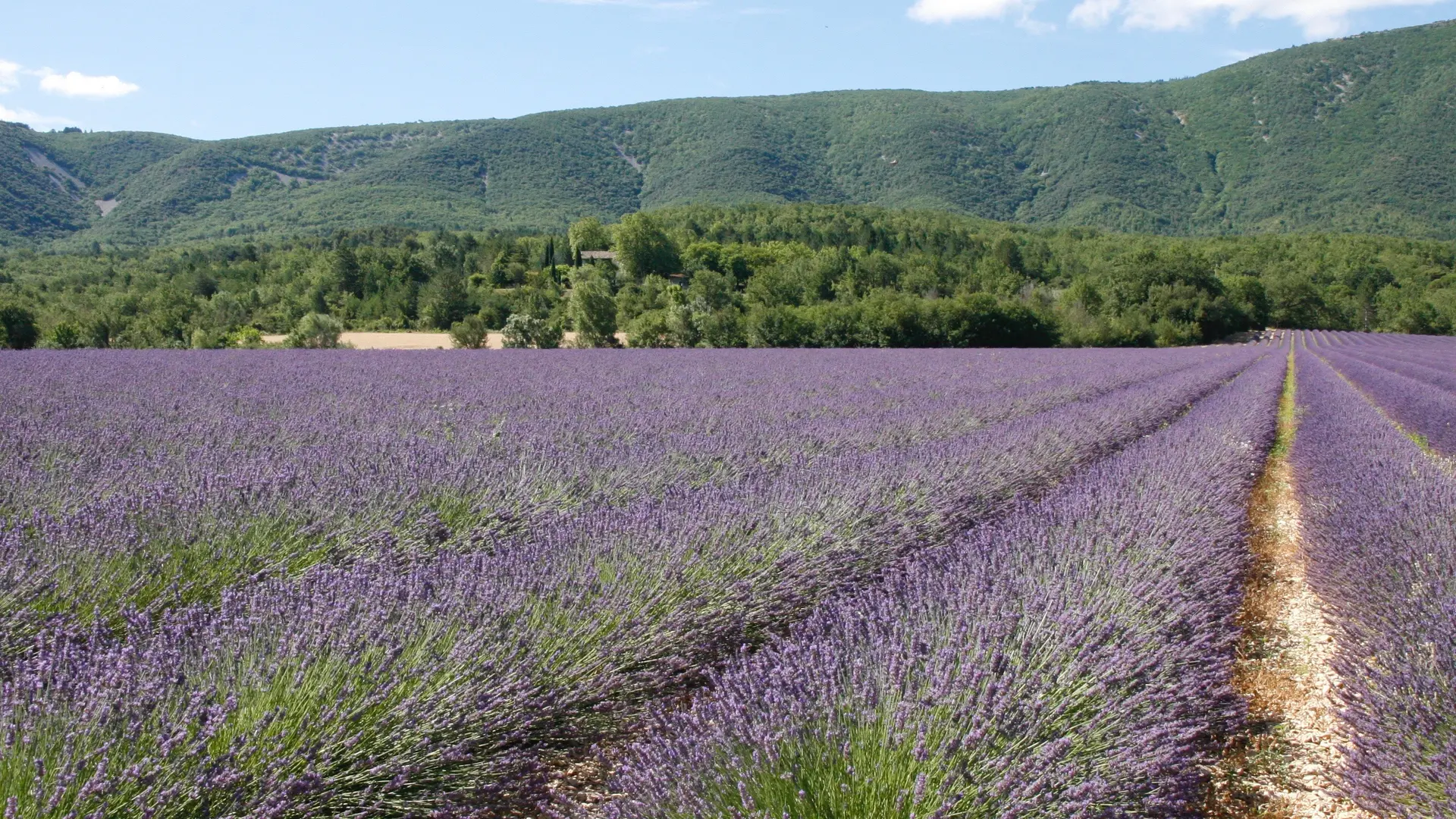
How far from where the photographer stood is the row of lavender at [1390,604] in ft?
6.91

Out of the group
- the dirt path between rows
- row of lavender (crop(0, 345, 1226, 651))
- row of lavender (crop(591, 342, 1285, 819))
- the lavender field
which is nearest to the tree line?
row of lavender (crop(0, 345, 1226, 651))

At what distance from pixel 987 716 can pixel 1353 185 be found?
130 meters

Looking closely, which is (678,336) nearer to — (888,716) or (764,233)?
(888,716)

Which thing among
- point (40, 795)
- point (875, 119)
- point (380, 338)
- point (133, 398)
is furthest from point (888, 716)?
point (875, 119)

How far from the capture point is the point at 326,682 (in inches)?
73.4

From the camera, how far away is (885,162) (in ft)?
443

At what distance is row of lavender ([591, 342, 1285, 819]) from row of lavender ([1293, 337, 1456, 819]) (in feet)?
1.24

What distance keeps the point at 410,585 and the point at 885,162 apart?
140408mm

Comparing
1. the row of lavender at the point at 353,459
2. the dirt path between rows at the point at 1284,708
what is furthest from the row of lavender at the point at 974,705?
the row of lavender at the point at 353,459

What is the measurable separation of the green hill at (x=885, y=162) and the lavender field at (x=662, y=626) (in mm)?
109809

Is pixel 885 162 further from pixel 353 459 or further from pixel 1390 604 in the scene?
pixel 1390 604

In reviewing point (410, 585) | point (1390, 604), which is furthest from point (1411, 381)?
point (410, 585)

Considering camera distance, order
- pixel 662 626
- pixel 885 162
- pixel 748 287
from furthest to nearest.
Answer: pixel 885 162
pixel 748 287
pixel 662 626

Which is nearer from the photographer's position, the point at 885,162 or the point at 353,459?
the point at 353,459
